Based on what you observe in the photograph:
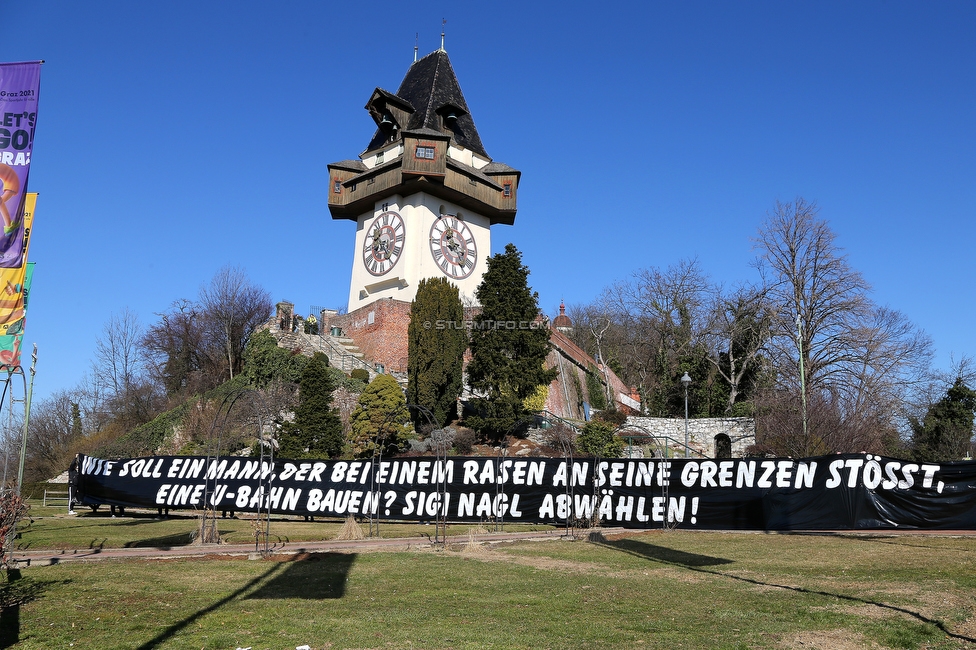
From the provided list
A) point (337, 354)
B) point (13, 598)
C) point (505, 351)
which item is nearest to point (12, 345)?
point (13, 598)

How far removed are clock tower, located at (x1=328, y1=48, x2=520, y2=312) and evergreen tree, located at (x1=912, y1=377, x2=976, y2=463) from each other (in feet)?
90.4

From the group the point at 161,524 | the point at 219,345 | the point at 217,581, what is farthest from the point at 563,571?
the point at 219,345

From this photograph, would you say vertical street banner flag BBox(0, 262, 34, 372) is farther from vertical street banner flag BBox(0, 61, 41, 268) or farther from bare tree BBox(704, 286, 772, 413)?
bare tree BBox(704, 286, 772, 413)

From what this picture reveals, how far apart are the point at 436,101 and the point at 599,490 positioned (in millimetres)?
38441

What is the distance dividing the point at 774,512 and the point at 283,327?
35.6m

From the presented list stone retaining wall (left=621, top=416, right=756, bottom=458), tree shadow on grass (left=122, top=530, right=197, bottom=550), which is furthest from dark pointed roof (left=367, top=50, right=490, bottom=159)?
→ tree shadow on grass (left=122, top=530, right=197, bottom=550)

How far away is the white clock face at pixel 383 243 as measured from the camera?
4875 cm

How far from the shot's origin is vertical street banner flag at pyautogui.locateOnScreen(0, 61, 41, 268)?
34.9 feet

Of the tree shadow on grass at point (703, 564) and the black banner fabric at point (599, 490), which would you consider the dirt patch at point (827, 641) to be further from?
the black banner fabric at point (599, 490)

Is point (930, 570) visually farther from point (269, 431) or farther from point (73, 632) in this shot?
point (269, 431)

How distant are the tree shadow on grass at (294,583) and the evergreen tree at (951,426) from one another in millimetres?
33390

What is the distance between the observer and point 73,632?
7523 millimetres

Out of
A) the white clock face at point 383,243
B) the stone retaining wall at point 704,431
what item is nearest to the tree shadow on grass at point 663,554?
the stone retaining wall at point 704,431

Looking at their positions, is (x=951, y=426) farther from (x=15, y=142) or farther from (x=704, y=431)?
(x=15, y=142)
